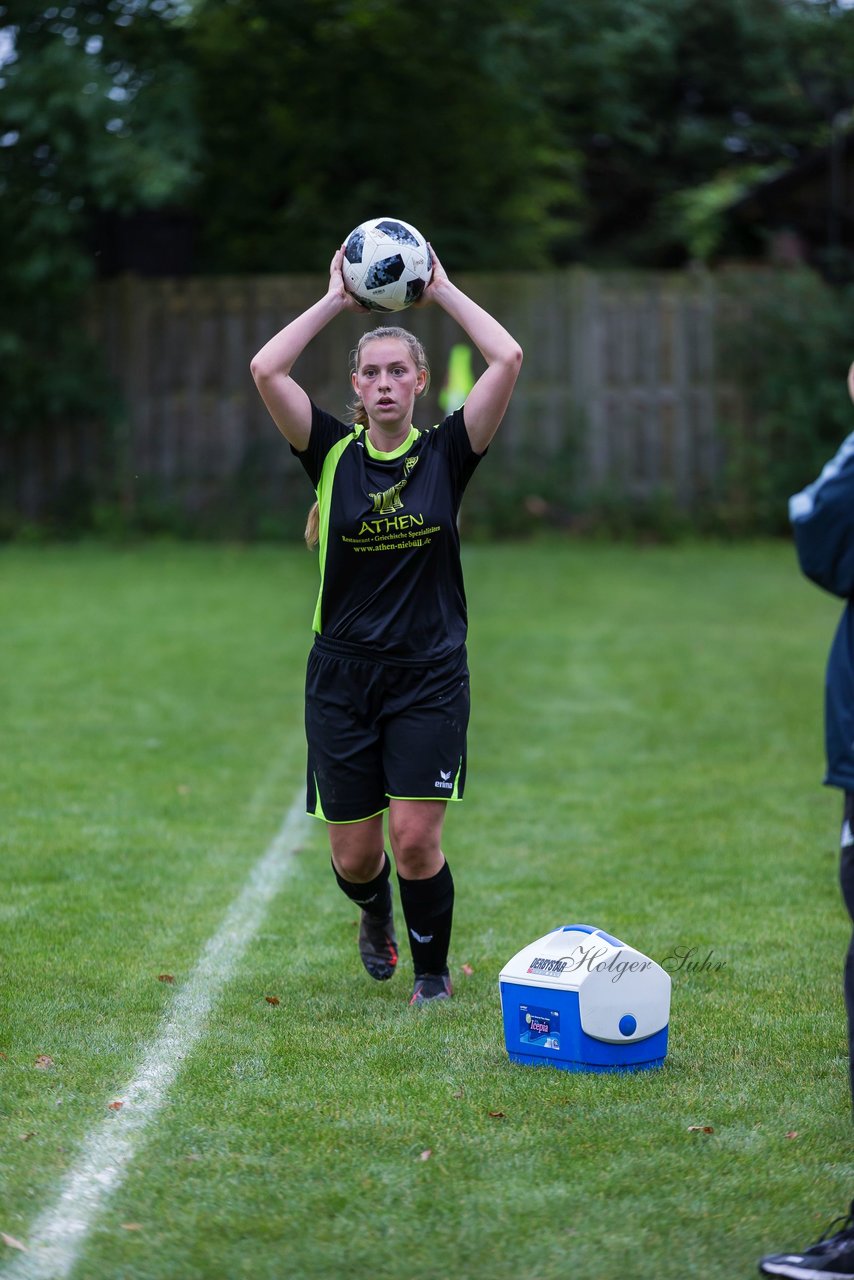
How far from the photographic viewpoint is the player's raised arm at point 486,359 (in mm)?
5145

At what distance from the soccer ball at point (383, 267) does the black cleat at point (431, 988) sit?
7.25 feet

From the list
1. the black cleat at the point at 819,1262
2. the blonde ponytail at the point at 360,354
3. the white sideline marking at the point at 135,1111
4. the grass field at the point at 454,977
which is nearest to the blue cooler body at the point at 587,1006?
the grass field at the point at 454,977

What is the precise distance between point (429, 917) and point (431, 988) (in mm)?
259

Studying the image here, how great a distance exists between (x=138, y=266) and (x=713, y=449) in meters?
9.04

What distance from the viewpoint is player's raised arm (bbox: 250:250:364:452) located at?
16.7ft

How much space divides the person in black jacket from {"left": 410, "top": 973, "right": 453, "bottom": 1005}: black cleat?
79.4 inches

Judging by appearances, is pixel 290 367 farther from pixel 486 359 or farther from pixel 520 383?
pixel 520 383

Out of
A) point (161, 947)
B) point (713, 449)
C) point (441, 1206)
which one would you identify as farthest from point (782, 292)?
point (441, 1206)

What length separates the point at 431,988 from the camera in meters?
5.48

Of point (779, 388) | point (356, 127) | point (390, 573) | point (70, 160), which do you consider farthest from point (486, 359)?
point (356, 127)

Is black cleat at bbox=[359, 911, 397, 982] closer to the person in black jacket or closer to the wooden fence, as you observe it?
the person in black jacket

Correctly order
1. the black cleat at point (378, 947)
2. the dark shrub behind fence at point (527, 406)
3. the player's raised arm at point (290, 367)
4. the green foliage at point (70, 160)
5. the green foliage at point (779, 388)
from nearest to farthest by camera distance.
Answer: the player's raised arm at point (290, 367), the black cleat at point (378, 947), the green foliage at point (70, 160), the green foliage at point (779, 388), the dark shrub behind fence at point (527, 406)

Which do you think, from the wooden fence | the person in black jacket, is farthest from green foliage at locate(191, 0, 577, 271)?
the person in black jacket

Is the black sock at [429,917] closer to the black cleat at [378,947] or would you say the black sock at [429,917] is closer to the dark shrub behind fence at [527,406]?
the black cleat at [378,947]
